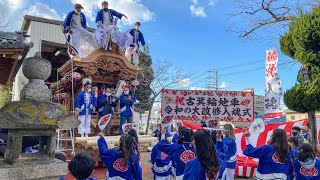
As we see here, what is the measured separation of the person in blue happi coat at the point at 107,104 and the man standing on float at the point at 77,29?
189 centimetres

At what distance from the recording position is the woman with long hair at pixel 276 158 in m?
4.91

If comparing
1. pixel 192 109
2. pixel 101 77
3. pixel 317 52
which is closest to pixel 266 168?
pixel 192 109

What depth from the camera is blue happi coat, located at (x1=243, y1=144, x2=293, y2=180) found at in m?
5.11

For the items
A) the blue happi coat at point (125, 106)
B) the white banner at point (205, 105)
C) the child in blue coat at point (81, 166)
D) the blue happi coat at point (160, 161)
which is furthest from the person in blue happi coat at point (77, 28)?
the child in blue coat at point (81, 166)

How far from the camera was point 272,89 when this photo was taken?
10375 millimetres

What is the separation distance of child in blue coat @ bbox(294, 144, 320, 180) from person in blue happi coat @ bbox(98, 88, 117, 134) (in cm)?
732

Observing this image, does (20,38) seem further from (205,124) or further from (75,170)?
(205,124)

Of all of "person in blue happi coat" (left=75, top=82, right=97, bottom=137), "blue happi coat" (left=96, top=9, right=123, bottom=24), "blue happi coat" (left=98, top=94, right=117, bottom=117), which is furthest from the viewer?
"blue happi coat" (left=96, top=9, right=123, bottom=24)

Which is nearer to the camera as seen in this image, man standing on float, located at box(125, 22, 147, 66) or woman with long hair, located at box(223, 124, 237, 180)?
woman with long hair, located at box(223, 124, 237, 180)

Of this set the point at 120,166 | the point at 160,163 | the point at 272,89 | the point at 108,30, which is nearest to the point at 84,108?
the point at 108,30

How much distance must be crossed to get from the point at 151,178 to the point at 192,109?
252cm

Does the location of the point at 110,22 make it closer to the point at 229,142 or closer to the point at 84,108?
the point at 84,108

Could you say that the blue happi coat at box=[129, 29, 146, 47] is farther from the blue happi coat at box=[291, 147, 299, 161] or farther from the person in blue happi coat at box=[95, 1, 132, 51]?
the blue happi coat at box=[291, 147, 299, 161]

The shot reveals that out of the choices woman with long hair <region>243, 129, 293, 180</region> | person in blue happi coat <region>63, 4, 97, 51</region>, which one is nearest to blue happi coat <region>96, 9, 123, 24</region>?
person in blue happi coat <region>63, 4, 97, 51</region>
